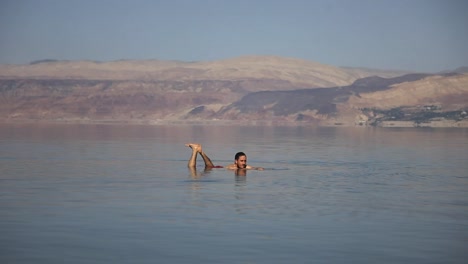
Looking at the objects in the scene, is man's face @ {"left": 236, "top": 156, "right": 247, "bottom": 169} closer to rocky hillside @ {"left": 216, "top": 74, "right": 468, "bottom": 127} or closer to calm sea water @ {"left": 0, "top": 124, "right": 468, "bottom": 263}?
calm sea water @ {"left": 0, "top": 124, "right": 468, "bottom": 263}

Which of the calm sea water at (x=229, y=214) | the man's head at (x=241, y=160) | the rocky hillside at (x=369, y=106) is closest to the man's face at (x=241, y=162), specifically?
the man's head at (x=241, y=160)

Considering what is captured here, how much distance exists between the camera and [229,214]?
1906cm

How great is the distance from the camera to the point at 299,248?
15125mm

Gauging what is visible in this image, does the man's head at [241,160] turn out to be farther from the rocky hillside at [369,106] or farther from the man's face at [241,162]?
the rocky hillside at [369,106]

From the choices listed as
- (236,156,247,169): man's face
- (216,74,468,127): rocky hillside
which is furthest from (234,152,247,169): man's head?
(216,74,468,127): rocky hillside

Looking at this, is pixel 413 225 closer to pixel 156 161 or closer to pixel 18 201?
pixel 18 201

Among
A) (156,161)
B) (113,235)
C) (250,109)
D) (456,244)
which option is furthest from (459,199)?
(250,109)

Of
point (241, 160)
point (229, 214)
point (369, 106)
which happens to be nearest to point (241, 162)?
point (241, 160)

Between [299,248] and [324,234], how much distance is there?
153cm

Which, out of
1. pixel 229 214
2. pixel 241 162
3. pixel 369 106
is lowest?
pixel 229 214

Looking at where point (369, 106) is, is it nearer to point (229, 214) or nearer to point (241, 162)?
point (241, 162)

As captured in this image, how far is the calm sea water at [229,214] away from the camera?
578 inches

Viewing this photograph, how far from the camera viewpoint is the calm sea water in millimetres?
14680

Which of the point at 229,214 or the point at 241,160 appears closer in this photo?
the point at 229,214
